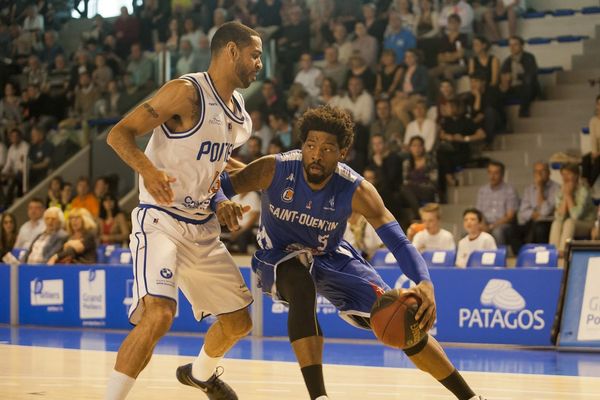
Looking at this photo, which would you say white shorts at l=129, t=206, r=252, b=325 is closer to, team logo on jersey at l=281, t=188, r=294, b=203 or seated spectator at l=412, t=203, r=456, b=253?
team logo on jersey at l=281, t=188, r=294, b=203

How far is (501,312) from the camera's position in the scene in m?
10.5

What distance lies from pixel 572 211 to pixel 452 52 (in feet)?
12.8

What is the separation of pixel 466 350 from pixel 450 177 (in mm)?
3785

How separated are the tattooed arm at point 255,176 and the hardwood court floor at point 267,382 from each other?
160 cm

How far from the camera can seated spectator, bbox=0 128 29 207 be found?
1702 cm

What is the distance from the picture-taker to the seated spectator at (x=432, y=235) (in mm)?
11648

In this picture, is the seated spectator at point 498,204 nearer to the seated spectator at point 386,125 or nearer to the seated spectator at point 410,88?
the seated spectator at point 386,125

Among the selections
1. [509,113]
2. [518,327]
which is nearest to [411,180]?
[509,113]

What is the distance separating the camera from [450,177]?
13.6 metres

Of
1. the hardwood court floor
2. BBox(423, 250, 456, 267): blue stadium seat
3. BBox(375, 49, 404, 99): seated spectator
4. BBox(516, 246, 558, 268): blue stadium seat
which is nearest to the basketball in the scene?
the hardwood court floor

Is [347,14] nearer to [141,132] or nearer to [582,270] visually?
[582,270]

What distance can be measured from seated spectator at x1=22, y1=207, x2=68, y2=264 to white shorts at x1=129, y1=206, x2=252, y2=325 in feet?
25.4

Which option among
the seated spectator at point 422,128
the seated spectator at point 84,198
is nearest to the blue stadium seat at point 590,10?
the seated spectator at point 422,128

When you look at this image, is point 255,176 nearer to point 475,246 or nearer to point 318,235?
point 318,235
